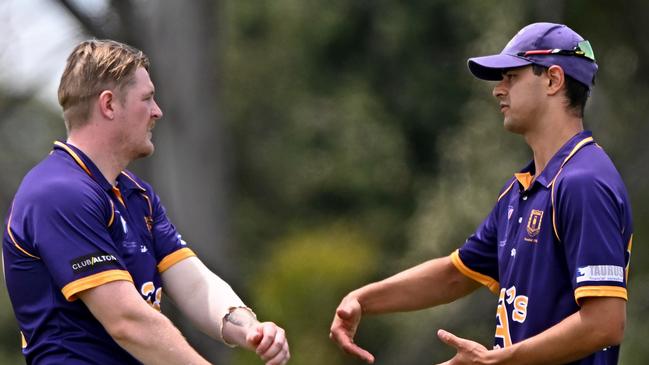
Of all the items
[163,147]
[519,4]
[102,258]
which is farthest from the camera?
[519,4]

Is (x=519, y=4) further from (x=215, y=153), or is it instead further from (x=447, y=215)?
(x=215, y=153)

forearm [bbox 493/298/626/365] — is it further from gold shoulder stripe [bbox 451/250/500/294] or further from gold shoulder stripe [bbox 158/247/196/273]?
gold shoulder stripe [bbox 158/247/196/273]

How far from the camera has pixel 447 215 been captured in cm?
2036

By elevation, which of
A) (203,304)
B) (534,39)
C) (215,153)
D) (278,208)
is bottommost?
(278,208)

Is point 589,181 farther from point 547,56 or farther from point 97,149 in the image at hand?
point 97,149

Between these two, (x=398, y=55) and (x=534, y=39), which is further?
(x=398, y=55)

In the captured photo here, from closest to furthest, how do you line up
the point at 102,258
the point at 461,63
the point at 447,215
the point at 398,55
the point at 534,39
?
the point at 102,258 < the point at 534,39 < the point at 447,215 < the point at 461,63 < the point at 398,55

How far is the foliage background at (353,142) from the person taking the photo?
52.7 ft

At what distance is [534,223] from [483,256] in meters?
0.77

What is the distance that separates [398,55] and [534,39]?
19.5 meters

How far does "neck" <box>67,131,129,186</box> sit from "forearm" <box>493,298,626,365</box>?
1.77 m

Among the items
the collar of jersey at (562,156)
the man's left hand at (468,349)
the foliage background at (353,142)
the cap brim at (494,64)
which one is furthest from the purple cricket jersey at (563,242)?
the foliage background at (353,142)

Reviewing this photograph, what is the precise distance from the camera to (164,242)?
593 centimetres

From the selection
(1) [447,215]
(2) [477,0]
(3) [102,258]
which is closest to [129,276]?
(3) [102,258]
